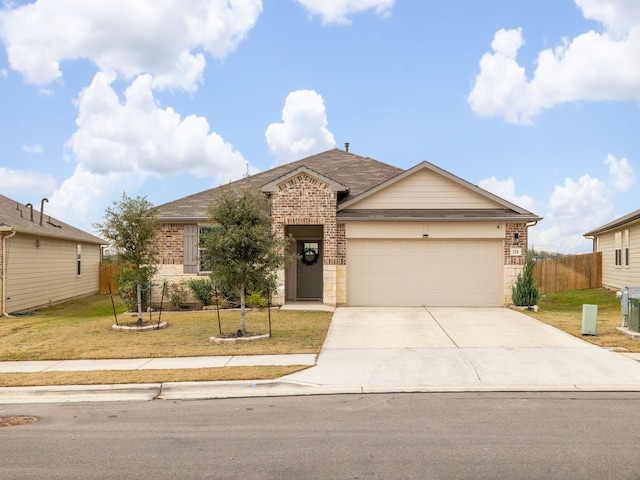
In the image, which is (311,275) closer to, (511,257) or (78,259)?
(511,257)

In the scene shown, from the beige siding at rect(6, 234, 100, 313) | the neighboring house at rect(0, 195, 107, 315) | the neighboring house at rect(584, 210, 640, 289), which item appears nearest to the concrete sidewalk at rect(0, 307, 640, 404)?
the neighboring house at rect(0, 195, 107, 315)

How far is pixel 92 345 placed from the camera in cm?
1374

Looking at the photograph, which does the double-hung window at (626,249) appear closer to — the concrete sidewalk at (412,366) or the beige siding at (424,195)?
the beige siding at (424,195)

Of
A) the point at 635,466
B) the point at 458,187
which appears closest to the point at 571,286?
the point at 458,187

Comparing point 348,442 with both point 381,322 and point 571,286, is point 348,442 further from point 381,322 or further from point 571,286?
point 571,286

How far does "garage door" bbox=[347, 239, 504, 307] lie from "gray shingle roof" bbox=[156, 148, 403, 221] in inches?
103

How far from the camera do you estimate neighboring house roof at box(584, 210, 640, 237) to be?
85.5ft

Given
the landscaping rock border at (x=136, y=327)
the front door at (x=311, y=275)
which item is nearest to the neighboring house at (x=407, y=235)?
the front door at (x=311, y=275)

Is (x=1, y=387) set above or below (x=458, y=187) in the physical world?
below

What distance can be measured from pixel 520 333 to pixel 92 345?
10.3m

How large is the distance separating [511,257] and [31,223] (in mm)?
18904

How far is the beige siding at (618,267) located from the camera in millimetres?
25406

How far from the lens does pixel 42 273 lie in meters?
24.4

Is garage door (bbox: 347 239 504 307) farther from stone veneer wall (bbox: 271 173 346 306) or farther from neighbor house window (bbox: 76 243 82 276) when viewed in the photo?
neighbor house window (bbox: 76 243 82 276)
